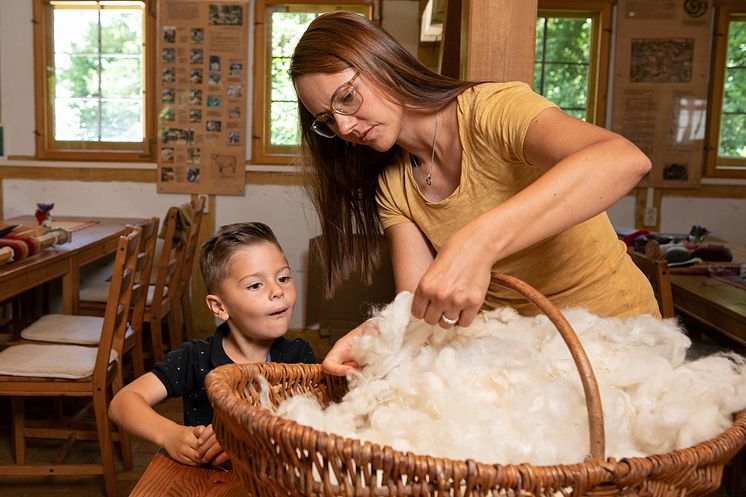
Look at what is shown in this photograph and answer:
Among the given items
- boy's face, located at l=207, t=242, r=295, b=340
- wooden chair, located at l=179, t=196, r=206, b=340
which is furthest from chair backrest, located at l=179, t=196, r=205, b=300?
boy's face, located at l=207, t=242, r=295, b=340

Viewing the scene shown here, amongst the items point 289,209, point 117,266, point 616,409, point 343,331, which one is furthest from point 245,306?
point 289,209

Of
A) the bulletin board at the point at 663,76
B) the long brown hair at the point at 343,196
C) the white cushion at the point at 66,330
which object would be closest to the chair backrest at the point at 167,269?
the white cushion at the point at 66,330

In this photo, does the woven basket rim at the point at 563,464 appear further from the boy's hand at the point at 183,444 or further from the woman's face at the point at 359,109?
the woman's face at the point at 359,109

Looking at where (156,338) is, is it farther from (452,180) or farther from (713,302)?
(452,180)

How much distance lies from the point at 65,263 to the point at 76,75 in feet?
6.51

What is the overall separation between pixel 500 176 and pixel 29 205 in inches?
167

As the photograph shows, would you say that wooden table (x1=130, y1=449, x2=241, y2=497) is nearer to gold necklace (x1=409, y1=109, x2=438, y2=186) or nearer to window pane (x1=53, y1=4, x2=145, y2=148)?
gold necklace (x1=409, y1=109, x2=438, y2=186)

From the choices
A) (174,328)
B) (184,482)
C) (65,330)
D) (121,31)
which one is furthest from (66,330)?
(121,31)

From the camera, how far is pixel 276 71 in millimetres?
4547

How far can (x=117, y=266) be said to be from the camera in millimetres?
2432

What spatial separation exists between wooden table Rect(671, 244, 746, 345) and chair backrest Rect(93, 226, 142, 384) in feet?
6.42

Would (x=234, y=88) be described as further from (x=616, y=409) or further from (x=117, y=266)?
(x=616, y=409)

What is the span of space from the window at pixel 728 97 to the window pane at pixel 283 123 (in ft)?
8.46

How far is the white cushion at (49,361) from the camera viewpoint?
244 centimetres
